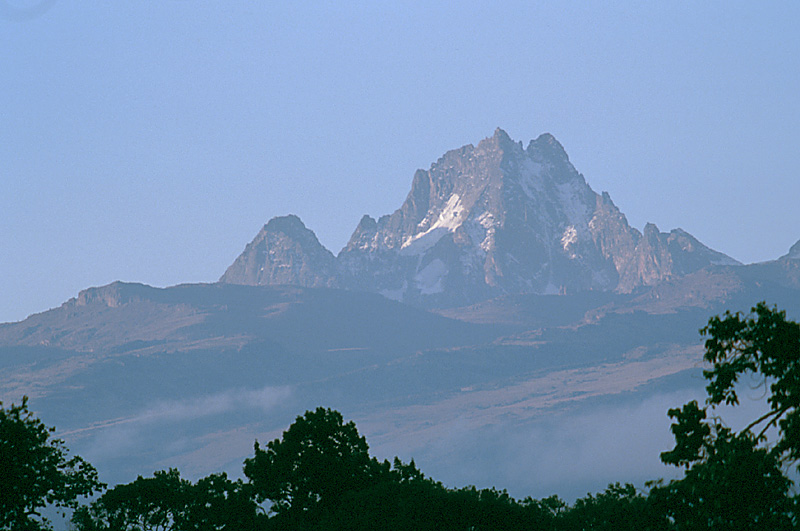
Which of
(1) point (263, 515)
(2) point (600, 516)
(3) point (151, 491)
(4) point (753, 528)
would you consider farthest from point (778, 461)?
(3) point (151, 491)

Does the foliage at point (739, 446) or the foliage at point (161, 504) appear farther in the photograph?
the foliage at point (161, 504)

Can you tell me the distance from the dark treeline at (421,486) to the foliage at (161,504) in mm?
144

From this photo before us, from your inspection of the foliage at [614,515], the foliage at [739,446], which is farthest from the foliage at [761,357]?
the foliage at [614,515]

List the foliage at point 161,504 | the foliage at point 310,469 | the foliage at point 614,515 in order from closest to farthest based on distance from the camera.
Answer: the foliage at point 614,515 < the foliage at point 310,469 < the foliage at point 161,504

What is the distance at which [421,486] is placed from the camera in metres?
91.8

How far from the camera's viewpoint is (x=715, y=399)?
35500 mm

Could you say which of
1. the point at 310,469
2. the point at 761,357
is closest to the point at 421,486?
the point at 310,469

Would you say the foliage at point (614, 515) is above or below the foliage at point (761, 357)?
below

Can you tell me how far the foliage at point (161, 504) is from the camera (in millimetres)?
99188

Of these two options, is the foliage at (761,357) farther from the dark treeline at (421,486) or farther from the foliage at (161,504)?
the foliage at (161,504)

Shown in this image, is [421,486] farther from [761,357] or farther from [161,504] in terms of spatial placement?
[761,357]

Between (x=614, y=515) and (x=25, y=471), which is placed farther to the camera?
(x=614, y=515)

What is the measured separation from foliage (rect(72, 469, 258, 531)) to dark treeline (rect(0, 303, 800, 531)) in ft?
0.47

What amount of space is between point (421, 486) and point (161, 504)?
27253mm
